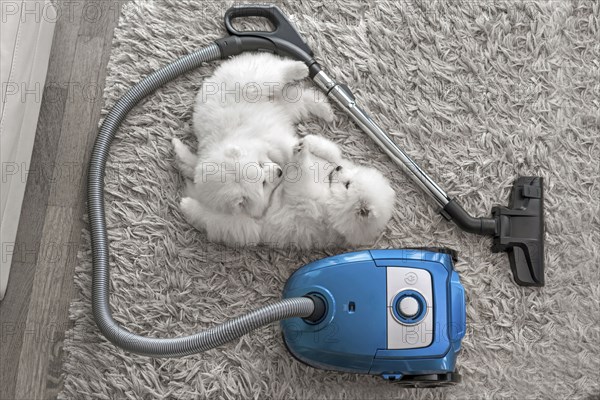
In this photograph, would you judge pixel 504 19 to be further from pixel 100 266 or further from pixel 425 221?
pixel 100 266

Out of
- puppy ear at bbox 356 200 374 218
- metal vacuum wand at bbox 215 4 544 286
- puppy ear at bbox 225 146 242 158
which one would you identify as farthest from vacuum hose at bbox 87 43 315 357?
puppy ear at bbox 225 146 242 158

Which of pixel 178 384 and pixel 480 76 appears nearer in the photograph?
pixel 178 384

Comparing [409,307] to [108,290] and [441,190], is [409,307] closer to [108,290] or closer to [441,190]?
[441,190]

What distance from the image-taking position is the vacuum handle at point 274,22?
153 centimetres

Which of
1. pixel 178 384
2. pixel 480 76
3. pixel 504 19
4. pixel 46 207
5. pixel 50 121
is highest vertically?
pixel 504 19

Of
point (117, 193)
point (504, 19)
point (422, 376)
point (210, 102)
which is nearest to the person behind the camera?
point (422, 376)

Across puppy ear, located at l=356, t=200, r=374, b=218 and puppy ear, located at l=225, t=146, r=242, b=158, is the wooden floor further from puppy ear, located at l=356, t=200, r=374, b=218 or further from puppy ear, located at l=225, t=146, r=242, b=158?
puppy ear, located at l=356, t=200, r=374, b=218

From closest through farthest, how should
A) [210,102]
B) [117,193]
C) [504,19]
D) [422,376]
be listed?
[422,376], [210,102], [117,193], [504,19]

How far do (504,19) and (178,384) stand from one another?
55.2 inches

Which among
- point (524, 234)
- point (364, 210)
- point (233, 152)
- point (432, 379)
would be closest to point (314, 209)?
point (364, 210)

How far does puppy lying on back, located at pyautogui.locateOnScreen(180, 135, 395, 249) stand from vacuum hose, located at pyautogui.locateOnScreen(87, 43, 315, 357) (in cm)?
21

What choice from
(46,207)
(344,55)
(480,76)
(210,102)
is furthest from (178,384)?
(480,76)

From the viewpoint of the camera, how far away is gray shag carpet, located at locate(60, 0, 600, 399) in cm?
144

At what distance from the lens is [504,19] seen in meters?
1.61
